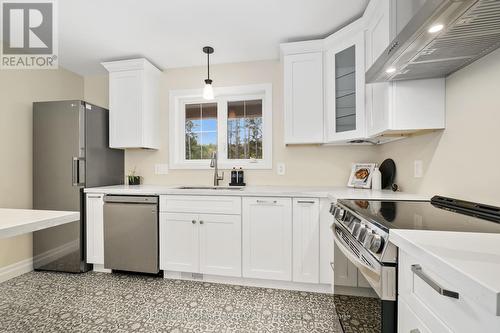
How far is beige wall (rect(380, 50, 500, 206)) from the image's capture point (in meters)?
1.19

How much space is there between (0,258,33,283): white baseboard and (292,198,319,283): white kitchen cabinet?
2.81 m

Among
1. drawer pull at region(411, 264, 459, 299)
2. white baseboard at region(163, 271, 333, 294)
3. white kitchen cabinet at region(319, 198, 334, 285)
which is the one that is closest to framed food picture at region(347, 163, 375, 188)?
white kitchen cabinet at region(319, 198, 334, 285)

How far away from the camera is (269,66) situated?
279 centimetres

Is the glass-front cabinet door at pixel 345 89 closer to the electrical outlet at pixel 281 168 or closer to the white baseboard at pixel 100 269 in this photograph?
the electrical outlet at pixel 281 168

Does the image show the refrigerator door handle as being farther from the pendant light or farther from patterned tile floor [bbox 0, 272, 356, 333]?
the pendant light

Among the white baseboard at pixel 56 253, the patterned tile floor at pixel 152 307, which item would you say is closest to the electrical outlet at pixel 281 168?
the patterned tile floor at pixel 152 307

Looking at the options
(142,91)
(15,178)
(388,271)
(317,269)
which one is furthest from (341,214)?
(15,178)

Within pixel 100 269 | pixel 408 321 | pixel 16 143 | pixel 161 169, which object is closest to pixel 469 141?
pixel 408 321

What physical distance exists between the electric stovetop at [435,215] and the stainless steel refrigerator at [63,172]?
8.45 feet

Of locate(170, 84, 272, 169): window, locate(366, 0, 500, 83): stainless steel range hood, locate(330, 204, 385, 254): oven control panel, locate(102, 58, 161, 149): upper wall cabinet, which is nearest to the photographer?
locate(366, 0, 500, 83): stainless steel range hood

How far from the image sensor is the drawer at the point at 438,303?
510 mm

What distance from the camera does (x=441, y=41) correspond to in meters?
1.06

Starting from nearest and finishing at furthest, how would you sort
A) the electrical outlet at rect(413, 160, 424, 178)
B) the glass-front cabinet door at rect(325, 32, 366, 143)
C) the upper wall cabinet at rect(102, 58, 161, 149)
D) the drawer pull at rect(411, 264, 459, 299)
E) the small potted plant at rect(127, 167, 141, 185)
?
the drawer pull at rect(411, 264, 459, 299) < the electrical outlet at rect(413, 160, 424, 178) < the glass-front cabinet door at rect(325, 32, 366, 143) < the upper wall cabinet at rect(102, 58, 161, 149) < the small potted plant at rect(127, 167, 141, 185)

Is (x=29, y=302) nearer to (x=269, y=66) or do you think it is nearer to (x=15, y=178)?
(x=15, y=178)
